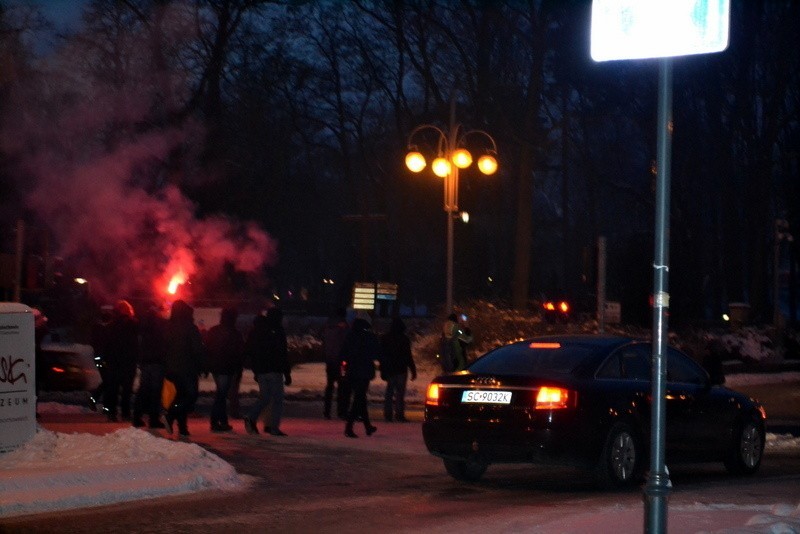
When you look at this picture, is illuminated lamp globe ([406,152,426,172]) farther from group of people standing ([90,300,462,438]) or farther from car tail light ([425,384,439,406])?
car tail light ([425,384,439,406])

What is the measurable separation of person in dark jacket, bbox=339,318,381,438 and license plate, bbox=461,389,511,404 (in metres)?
4.67

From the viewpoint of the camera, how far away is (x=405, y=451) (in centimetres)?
1532

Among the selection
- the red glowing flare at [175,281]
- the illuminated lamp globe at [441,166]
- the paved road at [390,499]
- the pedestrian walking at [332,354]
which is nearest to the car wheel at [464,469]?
the paved road at [390,499]

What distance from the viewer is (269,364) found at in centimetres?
1609

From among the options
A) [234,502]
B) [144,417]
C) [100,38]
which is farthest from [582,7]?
[234,502]

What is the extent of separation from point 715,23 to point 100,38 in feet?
101

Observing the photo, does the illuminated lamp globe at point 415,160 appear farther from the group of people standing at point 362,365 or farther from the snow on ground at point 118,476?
the snow on ground at point 118,476

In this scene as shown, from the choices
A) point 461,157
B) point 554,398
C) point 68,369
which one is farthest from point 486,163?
point 554,398

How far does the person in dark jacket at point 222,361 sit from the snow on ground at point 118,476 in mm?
3287

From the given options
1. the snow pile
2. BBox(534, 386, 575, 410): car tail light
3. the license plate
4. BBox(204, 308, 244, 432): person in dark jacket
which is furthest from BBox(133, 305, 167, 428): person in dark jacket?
BBox(534, 386, 575, 410): car tail light

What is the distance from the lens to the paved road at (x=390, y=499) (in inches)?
374

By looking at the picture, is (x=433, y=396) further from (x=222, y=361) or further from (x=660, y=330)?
(x=660, y=330)

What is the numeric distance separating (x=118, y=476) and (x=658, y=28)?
21.5ft

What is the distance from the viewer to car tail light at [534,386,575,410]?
11.6 metres
